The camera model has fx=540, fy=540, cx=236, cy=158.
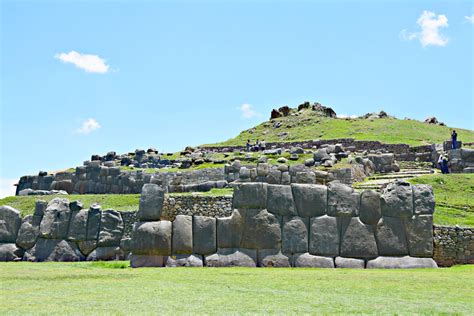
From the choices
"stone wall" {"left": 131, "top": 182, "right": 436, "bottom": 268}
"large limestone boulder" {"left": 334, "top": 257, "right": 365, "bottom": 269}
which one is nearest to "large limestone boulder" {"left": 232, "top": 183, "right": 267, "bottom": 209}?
"stone wall" {"left": 131, "top": 182, "right": 436, "bottom": 268}

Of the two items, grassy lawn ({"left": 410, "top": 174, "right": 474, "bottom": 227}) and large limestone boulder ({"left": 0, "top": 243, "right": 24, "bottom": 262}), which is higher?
grassy lawn ({"left": 410, "top": 174, "right": 474, "bottom": 227})

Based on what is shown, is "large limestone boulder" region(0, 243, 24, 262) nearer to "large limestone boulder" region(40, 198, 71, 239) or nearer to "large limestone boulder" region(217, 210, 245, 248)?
"large limestone boulder" region(40, 198, 71, 239)

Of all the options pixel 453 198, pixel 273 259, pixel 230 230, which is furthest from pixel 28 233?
pixel 453 198

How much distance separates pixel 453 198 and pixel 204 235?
1196cm

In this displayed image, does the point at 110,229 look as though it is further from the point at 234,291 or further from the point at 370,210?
the point at 234,291

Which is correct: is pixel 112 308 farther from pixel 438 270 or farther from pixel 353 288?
pixel 438 270

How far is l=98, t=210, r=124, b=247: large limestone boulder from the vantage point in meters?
21.7

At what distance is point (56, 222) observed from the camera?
2192 centimetres

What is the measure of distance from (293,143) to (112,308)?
58.0 m

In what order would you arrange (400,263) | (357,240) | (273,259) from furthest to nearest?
1. (357,240)
2. (273,259)
3. (400,263)

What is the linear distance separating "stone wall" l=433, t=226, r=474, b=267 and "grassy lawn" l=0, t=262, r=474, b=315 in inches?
42.7

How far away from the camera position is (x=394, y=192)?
18.7 meters

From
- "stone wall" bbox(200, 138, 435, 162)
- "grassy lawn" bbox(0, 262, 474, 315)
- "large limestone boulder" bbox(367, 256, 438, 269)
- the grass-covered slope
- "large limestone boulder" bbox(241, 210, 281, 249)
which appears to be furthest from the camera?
the grass-covered slope

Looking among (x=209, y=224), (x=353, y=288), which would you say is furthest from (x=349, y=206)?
(x=353, y=288)
